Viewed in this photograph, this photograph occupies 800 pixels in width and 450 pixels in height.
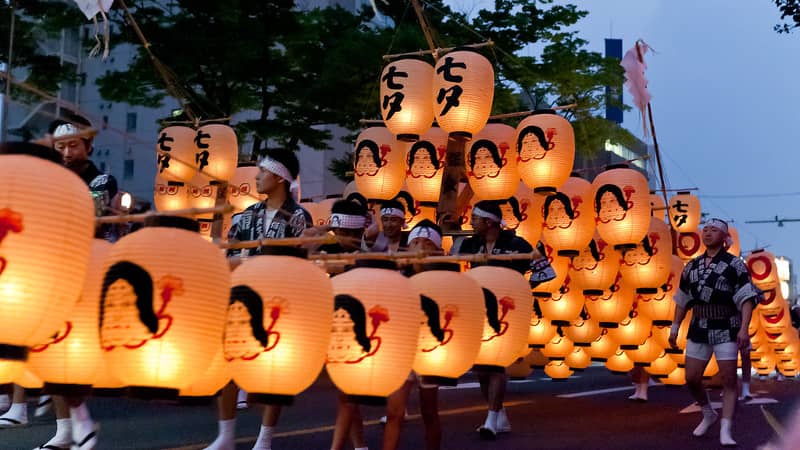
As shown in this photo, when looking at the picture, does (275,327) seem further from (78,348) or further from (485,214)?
(485,214)

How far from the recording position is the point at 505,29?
22.5 meters

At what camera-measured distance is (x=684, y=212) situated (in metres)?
Result: 16.9

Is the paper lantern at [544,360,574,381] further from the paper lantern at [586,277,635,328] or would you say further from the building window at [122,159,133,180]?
the building window at [122,159,133,180]

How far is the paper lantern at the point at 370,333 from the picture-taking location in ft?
16.1

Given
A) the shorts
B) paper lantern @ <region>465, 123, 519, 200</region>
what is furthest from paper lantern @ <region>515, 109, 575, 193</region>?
the shorts

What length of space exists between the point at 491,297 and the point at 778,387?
1521 centimetres

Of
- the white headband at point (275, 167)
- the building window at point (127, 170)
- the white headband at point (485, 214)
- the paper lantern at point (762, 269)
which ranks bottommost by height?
the paper lantern at point (762, 269)

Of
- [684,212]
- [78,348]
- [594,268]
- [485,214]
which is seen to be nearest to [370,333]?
[78,348]

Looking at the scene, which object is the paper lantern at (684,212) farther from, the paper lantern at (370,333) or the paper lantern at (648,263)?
the paper lantern at (370,333)

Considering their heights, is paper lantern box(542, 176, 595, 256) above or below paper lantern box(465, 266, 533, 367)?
above

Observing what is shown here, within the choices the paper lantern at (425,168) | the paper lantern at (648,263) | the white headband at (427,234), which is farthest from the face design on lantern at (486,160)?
the white headband at (427,234)

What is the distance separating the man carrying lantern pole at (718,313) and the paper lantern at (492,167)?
2202 millimetres

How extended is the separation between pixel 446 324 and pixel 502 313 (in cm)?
99

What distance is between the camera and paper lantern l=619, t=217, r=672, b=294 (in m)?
11.6
